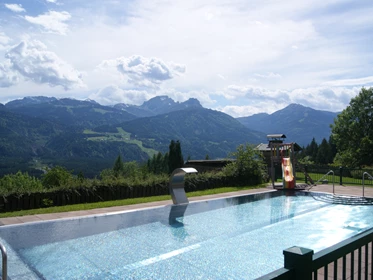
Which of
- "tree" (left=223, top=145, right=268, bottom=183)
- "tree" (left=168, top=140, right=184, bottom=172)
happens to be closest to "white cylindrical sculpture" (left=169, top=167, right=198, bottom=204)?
"tree" (left=223, top=145, right=268, bottom=183)

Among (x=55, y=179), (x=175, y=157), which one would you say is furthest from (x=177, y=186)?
(x=175, y=157)

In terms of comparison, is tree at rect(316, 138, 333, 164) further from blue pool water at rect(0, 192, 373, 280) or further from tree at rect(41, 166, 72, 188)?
blue pool water at rect(0, 192, 373, 280)

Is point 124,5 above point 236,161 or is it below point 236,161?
above

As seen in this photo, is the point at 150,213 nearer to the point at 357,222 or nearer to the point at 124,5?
the point at 357,222

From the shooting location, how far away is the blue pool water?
5773 millimetres

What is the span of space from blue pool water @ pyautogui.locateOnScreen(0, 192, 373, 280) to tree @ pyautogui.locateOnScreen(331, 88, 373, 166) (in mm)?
22480

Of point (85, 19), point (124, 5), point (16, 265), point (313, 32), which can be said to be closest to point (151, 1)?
point (124, 5)

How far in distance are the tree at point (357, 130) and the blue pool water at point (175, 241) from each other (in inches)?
885

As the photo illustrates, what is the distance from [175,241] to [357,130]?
30.5m

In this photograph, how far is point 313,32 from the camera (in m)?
13.4

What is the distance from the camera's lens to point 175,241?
7.55 meters

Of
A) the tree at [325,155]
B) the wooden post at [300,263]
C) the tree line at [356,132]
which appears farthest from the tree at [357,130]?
the wooden post at [300,263]

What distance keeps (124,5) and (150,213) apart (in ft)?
25.6

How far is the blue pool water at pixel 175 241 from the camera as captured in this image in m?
5.77
